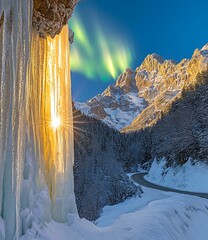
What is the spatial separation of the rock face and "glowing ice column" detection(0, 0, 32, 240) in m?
1.26

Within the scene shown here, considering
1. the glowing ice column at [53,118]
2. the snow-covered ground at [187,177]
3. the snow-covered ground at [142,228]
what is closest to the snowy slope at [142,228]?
the snow-covered ground at [142,228]

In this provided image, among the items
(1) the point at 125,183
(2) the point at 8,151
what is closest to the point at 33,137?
(2) the point at 8,151

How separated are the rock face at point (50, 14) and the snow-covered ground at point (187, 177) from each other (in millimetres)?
23001

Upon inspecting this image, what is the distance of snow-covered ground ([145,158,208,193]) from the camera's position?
28234mm

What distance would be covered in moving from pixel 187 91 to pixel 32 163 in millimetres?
41759

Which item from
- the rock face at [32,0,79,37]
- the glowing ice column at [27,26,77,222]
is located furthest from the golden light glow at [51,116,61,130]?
the rock face at [32,0,79,37]

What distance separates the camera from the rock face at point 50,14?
19.7ft

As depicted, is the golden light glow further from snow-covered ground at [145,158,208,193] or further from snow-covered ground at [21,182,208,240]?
snow-covered ground at [145,158,208,193]

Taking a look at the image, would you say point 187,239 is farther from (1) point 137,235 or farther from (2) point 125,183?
(2) point 125,183

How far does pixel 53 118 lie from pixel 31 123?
1082mm

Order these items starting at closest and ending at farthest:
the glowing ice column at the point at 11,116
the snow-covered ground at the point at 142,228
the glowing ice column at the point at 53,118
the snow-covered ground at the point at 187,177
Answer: the glowing ice column at the point at 11,116, the snow-covered ground at the point at 142,228, the glowing ice column at the point at 53,118, the snow-covered ground at the point at 187,177

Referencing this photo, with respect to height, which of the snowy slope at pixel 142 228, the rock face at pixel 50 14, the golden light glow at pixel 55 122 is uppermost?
the rock face at pixel 50 14

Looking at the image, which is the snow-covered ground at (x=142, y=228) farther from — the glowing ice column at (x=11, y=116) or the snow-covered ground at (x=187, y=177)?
the snow-covered ground at (x=187, y=177)

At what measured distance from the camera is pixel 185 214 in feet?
32.9
